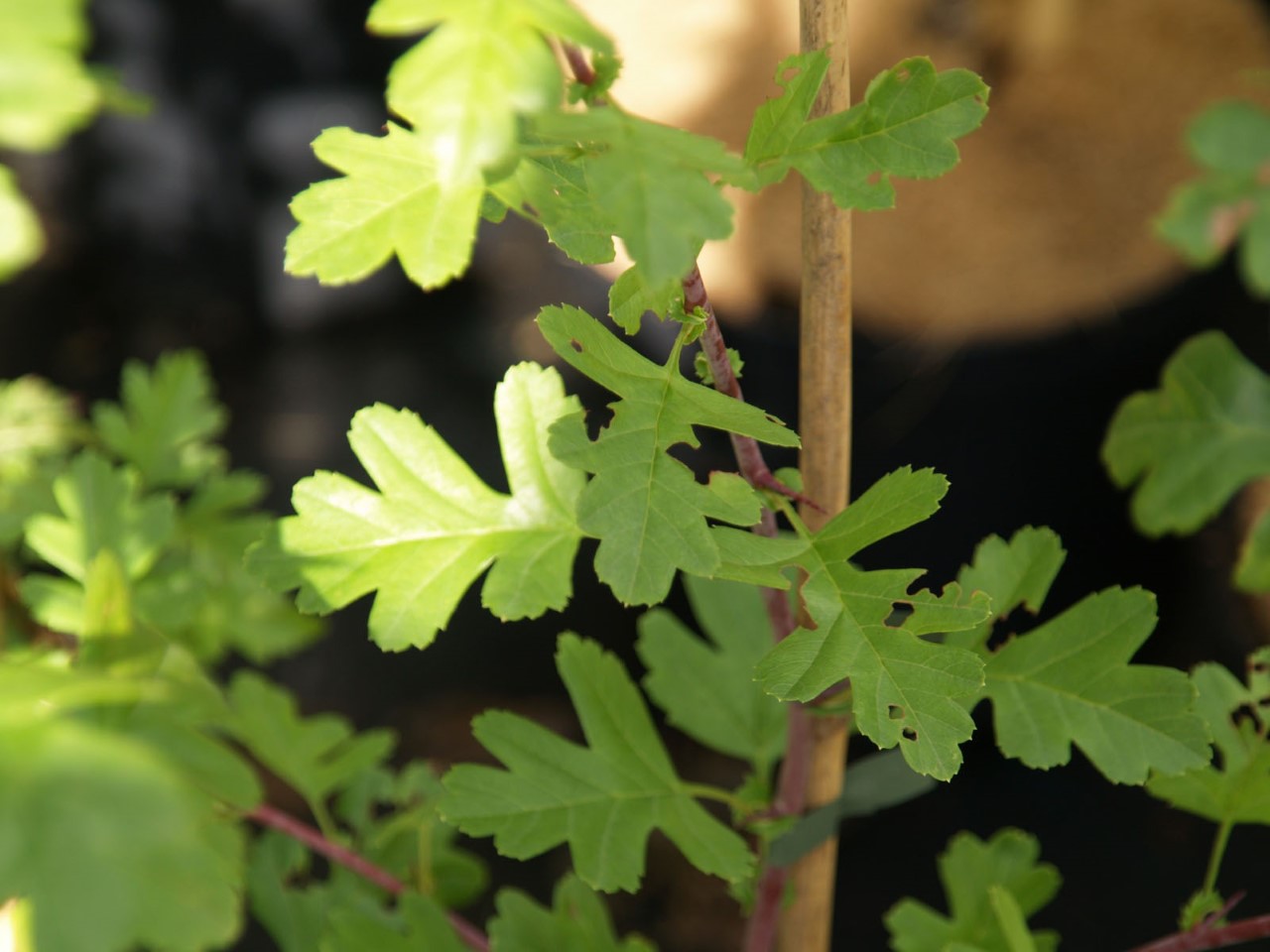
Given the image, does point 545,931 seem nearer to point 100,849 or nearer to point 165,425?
point 100,849

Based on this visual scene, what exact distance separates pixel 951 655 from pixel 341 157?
0.33 meters

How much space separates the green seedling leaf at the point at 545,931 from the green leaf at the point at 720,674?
15 centimetres

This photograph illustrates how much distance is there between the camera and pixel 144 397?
1.06 m

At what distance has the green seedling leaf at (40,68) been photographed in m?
0.42

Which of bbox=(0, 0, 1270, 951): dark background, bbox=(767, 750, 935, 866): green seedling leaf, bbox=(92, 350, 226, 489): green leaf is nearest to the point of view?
bbox=(767, 750, 935, 866): green seedling leaf

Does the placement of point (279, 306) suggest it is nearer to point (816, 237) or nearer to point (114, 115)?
point (114, 115)

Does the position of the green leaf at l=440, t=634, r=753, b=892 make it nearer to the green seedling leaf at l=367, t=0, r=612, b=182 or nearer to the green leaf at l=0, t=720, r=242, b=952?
the green leaf at l=0, t=720, r=242, b=952

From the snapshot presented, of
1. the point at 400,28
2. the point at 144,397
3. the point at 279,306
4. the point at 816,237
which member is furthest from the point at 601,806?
the point at 279,306

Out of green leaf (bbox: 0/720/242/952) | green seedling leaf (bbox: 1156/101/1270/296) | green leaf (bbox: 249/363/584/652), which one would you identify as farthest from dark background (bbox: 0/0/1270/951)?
green leaf (bbox: 0/720/242/952)

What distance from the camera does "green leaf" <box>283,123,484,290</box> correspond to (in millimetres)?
466

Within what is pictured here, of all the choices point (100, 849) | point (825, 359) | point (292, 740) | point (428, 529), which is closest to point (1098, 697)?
point (825, 359)

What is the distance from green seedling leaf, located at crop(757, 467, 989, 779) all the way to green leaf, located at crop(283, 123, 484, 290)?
218 millimetres

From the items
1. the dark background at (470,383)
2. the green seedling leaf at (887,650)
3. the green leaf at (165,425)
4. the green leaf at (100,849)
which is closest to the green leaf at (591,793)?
the green seedling leaf at (887,650)

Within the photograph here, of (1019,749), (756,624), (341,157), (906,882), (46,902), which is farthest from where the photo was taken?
(906,882)
